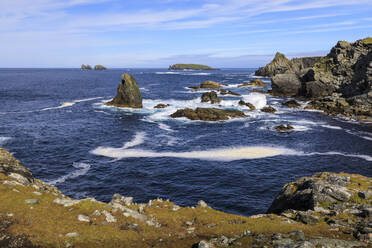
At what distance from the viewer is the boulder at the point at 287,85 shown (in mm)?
107500

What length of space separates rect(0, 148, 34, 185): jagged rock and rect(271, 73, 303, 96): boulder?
101 meters

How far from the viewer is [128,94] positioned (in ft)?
262

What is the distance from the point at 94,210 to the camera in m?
15.8

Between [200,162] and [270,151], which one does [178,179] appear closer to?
[200,162]

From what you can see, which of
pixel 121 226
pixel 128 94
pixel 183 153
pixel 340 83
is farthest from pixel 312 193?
pixel 340 83

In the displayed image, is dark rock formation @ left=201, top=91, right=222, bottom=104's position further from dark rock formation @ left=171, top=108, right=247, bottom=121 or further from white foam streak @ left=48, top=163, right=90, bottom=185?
white foam streak @ left=48, top=163, right=90, bottom=185

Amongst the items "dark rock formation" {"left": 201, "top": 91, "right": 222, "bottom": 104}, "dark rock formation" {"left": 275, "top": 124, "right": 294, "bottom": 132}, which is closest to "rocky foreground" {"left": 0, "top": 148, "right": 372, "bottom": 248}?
"dark rock formation" {"left": 275, "top": 124, "right": 294, "bottom": 132}

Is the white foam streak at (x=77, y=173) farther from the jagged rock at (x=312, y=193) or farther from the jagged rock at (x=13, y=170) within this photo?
the jagged rock at (x=312, y=193)

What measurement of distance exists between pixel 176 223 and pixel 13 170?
14801mm

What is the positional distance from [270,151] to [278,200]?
21.6 m

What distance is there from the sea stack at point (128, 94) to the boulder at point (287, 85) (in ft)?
191

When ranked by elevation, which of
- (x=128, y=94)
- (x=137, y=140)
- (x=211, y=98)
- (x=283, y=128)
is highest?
(x=128, y=94)

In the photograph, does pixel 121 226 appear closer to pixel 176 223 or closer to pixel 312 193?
pixel 176 223

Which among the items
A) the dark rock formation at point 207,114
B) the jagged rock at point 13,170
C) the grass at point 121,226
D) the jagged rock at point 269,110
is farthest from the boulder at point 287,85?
the jagged rock at point 13,170
